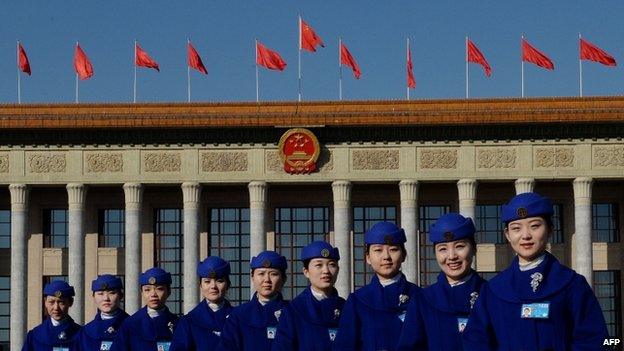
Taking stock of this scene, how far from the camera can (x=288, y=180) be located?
49.7 metres

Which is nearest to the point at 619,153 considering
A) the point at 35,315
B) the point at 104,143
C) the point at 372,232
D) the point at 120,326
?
the point at 104,143

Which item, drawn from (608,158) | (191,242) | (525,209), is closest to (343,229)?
(191,242)

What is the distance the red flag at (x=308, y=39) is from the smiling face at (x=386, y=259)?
38632mm

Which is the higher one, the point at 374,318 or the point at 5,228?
the point at 5,228

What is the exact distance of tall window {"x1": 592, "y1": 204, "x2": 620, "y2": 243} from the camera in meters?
51.6

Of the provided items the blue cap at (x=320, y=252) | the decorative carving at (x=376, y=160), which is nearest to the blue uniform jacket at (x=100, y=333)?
the blue cap at (x=320, y=252)

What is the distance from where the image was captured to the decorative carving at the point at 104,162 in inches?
1970

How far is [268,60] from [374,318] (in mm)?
38999

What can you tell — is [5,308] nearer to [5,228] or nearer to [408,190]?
[5,228]

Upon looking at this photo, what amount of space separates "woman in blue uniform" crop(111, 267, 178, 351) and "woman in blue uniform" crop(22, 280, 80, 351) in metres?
1.45

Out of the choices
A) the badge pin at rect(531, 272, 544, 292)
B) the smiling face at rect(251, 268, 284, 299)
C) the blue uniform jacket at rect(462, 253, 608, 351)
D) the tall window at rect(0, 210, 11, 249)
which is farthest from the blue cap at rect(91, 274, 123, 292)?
the tall window at rect(0, 210, 11, 249)

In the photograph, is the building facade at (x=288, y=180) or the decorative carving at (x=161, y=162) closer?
the building facade at (x=288, y=180)

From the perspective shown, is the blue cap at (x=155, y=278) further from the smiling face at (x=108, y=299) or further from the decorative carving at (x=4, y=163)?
the decorative carving at (x=4, y=163)

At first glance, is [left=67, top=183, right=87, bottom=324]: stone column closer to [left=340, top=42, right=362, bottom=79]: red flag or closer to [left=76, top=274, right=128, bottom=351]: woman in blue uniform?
[left=340, top=42, right=362, bottom=79]: red flag
